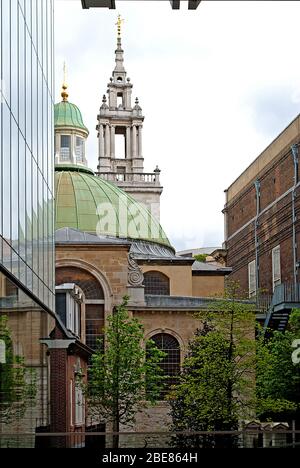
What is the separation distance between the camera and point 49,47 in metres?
32.0

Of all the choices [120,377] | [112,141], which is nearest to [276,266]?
[120,377]

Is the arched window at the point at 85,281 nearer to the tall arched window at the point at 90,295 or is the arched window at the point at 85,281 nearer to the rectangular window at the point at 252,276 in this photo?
the tall arched window at the point at 90,295

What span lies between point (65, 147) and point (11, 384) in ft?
208

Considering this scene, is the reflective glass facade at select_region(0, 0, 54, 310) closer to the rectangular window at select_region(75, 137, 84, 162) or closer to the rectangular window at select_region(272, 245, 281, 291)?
the rectangular window at select_region(272, 245, 281, 291)

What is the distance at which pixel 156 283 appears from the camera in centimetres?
6338

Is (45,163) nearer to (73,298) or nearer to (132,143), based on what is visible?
(73,298)

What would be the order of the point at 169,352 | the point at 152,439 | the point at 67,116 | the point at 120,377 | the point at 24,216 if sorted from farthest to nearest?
the point at 67,116 → the point at 169,352 → the point at 120,377 → the point at 24,216 → the point at 152,439

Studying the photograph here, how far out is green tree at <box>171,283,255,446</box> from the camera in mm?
38500

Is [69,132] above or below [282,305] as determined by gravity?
above

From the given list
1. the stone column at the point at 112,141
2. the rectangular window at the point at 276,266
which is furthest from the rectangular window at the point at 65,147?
the rectangular window at the point at 276,266

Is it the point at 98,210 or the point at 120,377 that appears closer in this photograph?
the point at 120,377

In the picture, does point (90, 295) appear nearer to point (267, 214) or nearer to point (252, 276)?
point (267, 214)

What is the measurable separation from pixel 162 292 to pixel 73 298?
21.4 meters

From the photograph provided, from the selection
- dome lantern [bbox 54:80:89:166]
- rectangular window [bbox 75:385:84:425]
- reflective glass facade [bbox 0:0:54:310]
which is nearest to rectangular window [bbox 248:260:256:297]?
dome lantern [bbox 54:80:89:166]
